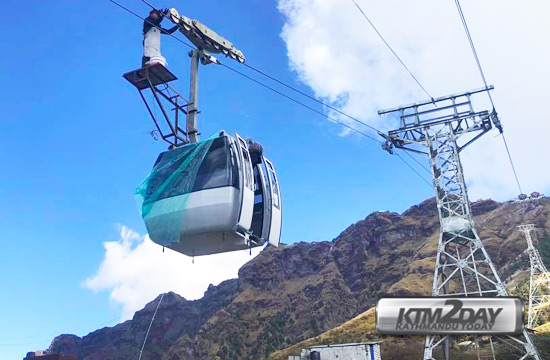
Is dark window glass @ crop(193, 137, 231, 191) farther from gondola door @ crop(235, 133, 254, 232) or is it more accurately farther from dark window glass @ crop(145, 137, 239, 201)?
gondola door @ crop(235, 133, 254, 232)

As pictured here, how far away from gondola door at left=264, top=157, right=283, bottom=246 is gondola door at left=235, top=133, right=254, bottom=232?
1.98 meters

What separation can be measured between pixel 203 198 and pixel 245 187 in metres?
1.62

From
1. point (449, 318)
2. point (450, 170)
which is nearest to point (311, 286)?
point (450, 170)

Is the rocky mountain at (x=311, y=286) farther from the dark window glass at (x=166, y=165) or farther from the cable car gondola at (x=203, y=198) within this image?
the dark window glass at (x=166, y=165)

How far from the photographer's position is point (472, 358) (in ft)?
140

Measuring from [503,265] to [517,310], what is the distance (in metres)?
107

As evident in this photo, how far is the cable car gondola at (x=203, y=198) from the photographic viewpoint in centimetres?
1775

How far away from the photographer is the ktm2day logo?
302cm

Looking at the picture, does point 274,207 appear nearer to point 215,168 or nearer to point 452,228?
point 215,168

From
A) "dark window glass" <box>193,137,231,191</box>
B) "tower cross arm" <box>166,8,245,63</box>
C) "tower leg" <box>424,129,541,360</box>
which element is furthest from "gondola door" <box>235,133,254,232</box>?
"tower leg" <box>424,129,541,360</box>

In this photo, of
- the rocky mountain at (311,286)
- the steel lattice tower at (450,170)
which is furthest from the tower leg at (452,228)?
the rocky mountain at (311,286)

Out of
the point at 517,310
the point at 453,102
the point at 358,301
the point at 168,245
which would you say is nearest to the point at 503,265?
the point at 358,301

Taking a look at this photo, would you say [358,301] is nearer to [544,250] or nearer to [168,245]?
[544,250]

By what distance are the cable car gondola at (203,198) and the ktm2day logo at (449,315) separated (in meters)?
Answer: 14.6
